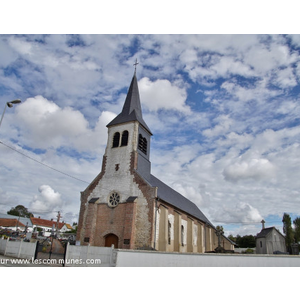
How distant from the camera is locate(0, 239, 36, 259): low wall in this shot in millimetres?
15880

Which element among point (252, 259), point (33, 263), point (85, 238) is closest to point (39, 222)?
point (85, 238)

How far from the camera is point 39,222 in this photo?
298 ft

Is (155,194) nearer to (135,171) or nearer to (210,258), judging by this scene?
(135,171)

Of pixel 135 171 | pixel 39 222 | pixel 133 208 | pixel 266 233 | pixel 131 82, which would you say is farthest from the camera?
pixel 39 222

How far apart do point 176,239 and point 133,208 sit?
6734 millimetres

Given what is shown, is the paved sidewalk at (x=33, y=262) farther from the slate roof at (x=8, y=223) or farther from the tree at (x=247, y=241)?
the tree at (x=247, y=241)

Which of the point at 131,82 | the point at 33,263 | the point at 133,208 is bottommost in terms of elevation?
the point at 33,263

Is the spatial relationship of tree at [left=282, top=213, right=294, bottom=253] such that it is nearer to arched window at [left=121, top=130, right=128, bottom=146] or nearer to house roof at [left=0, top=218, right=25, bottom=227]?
arched window at [left=121, top=130, right=128, bottom=146]

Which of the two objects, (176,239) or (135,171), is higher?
(135,171)

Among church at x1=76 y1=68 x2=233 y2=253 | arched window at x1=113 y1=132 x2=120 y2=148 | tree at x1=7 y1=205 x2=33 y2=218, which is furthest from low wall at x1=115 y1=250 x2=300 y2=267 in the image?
tree at x1=7 y1=205 x2=33 y2=218

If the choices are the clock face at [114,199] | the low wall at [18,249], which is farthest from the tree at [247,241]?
the low wall at [18,249]

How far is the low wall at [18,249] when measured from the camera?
1588 centimetres

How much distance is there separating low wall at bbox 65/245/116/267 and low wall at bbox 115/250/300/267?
80cm

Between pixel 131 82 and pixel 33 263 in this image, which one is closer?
pixel 33 263
